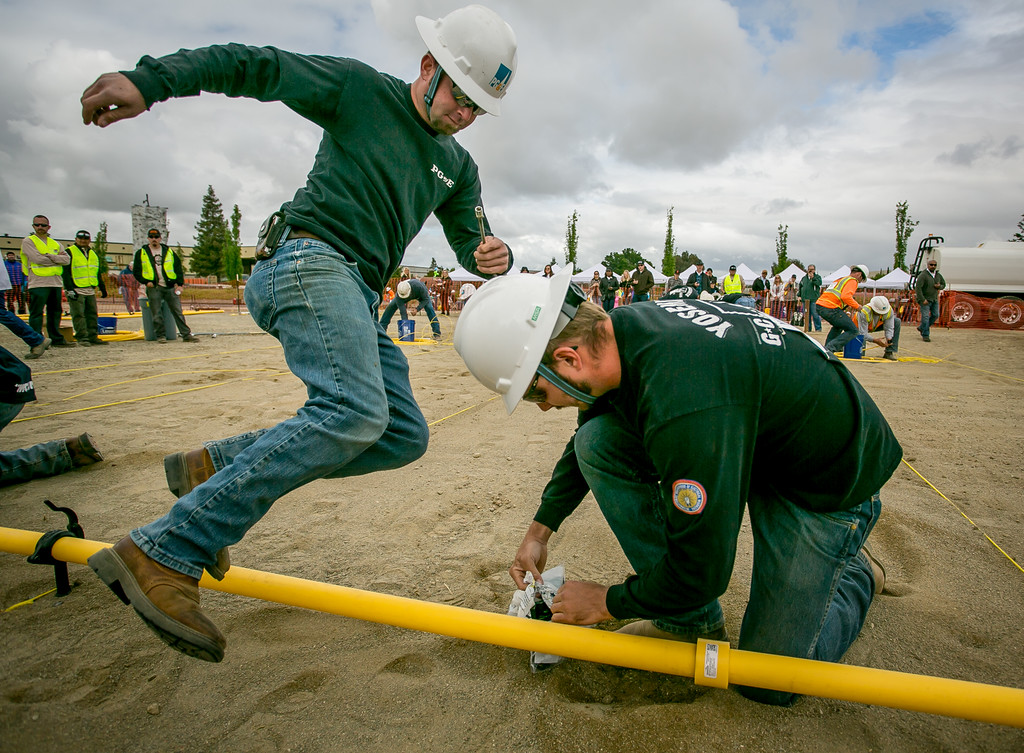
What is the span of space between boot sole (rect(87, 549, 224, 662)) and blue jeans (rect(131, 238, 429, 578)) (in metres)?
0.07

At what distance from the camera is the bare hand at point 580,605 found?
1.62m

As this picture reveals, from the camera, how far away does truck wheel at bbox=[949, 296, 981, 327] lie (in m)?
16.2

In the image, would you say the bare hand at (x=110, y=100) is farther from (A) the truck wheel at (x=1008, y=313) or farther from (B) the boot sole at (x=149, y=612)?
(A) the truck wheel at (x=1008, y=313)

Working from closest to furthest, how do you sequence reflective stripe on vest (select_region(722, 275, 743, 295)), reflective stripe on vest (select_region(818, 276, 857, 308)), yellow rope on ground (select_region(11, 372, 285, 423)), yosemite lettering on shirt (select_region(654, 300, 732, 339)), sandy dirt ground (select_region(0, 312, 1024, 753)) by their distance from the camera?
yosemite lettering on shirt (select_region(654, 300, 732, 339)) → sandy dirt ground (select_region(0, 312, 1024, 753)) → yellow rope on ground (select_region(11, 372, 285, 423)) → reflective stripe on vest (select_region(818, 276, 857, 308)) → reflective stripe on vest (select_region(722, 275, 743, 295))

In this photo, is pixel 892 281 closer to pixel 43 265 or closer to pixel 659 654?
pixel 43 265

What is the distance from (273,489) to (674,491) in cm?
101

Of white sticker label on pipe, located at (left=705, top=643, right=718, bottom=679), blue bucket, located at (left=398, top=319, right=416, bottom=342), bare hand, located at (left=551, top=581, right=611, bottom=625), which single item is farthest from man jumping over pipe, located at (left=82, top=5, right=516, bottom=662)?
blue bucket, located at (left=398, top=319, right=416, bottom=342)

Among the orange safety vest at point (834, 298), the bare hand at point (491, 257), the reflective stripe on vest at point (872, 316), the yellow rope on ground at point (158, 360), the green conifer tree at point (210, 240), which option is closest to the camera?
the bare hand at point (491, 257)

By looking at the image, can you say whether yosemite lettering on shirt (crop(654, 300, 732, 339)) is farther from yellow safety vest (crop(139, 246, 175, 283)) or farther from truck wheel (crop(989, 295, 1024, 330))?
truck wheel (crop(989, 295, 1024, 330))

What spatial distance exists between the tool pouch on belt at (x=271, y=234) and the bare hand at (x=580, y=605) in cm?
136

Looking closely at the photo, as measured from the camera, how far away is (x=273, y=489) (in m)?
1.48

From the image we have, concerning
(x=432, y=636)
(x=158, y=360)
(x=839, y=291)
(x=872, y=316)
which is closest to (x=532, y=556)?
(x=432, y=636)

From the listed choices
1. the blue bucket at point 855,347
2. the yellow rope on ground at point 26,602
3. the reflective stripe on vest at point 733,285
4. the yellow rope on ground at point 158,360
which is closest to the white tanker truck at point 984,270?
the reflective stripe on vest at point 733,285

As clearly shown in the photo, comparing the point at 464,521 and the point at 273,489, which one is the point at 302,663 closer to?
the point at 273,489
